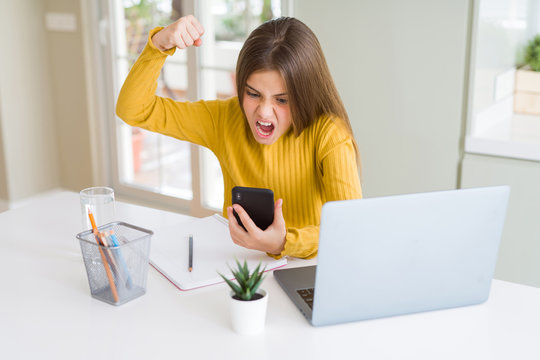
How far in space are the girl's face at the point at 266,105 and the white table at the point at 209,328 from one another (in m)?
0.41

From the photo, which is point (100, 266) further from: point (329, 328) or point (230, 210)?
point (329, 328)

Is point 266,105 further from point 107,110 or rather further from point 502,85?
point 107,110

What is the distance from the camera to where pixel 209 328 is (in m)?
1.16

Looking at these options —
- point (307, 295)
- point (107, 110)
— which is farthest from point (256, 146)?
point (107, 110)

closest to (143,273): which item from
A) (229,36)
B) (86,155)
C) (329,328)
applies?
(329,328)

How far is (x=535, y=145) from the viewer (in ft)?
7.44

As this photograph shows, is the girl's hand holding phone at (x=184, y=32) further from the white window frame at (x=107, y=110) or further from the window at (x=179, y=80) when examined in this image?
the white window frame at (x=107, y=110)

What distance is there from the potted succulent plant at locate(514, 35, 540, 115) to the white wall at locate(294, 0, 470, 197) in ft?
1.05

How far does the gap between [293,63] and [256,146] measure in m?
0.31

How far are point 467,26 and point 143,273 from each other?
5.33 ft

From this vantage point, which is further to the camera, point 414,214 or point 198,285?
point 198,285

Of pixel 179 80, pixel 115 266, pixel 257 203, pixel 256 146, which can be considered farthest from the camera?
pixel 179 80

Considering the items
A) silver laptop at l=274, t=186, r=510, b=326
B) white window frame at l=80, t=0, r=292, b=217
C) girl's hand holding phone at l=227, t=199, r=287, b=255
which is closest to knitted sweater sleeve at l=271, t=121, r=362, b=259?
girl's hand holding phone at l=227, t=199, r=287, b=255

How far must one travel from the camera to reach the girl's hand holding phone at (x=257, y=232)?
1.33 meters
